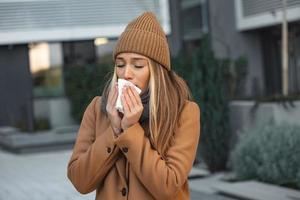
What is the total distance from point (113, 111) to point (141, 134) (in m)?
0.13

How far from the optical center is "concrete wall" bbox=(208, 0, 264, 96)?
61.2 feet

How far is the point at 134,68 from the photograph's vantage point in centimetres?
233

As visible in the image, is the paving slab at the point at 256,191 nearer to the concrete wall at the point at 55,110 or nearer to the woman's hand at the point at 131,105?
the woman's hand at the point at 131,105

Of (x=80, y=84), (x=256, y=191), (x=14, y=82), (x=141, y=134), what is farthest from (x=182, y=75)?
(x=14, y=82)

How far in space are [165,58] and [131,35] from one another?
0.52 ft

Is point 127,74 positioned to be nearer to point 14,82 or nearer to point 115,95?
point 115,95

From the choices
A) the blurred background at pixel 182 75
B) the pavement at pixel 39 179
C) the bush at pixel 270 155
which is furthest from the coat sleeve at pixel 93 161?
the blurred background at pixel 182 75

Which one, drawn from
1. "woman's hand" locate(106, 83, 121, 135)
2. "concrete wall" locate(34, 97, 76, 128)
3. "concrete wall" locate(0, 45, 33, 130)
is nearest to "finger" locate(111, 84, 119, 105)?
"woman's hand" locate(106, 83, 121, 135)

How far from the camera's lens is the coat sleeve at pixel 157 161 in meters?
2.21

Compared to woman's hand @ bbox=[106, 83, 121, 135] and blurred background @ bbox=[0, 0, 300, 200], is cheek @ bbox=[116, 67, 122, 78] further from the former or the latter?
blurred background @ bbox=[0, 0, 300, 200]

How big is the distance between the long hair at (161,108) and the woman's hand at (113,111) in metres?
0.10

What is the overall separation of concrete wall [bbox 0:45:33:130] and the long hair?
A: 17916 mm

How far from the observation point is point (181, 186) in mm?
2316

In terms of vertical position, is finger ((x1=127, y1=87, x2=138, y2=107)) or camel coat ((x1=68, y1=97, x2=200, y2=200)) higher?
finger ((x1=127, y1=87, x2=138, y2=107))
